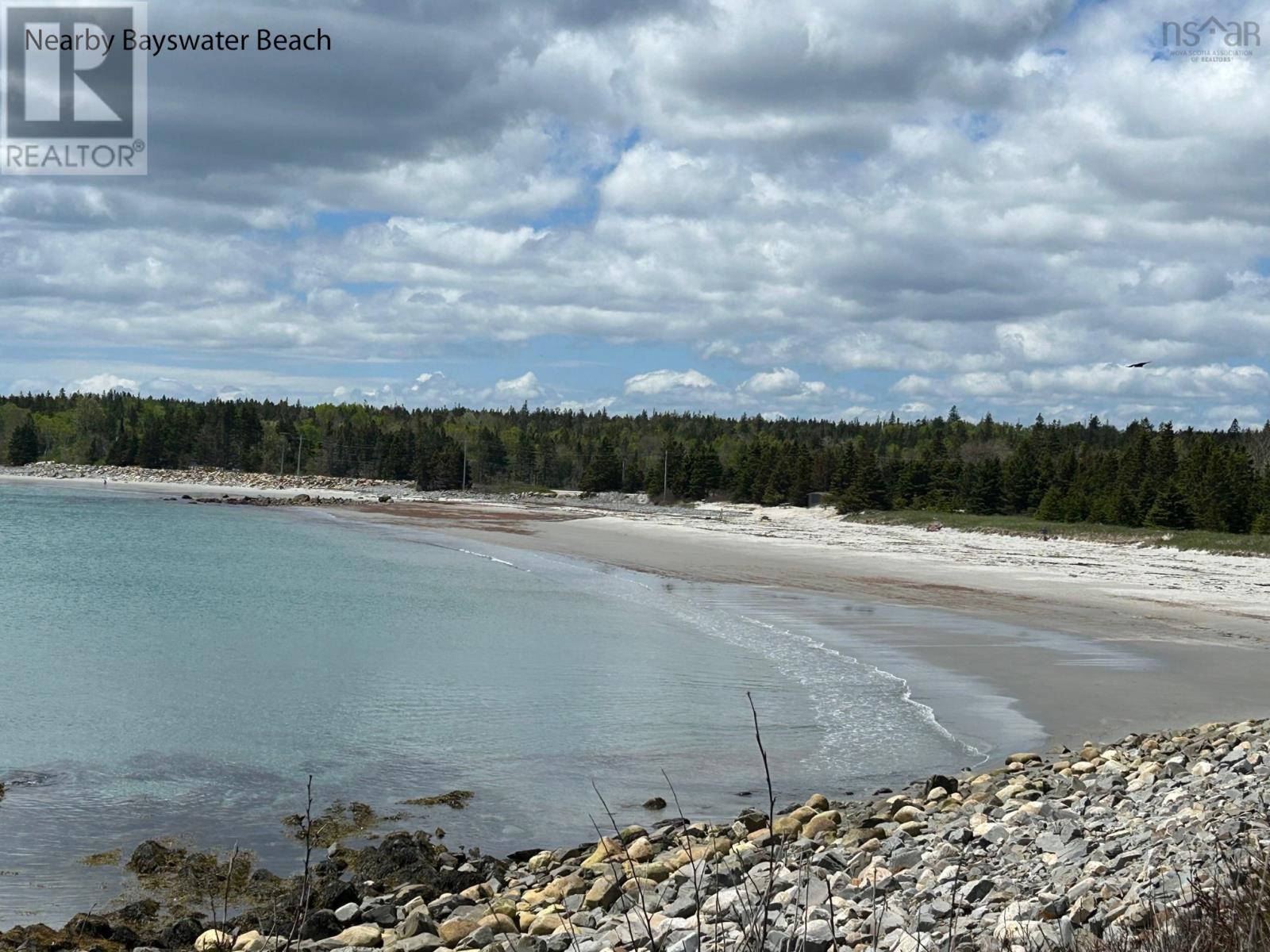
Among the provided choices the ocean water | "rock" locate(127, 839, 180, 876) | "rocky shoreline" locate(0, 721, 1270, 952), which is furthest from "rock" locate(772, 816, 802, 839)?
"rock" locate(127, 839, 180, 876)

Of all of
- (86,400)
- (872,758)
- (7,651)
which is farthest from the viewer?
(86,400)

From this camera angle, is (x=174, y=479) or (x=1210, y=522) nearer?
(x=1210, y=522)

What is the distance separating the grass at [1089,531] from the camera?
47.6 metres

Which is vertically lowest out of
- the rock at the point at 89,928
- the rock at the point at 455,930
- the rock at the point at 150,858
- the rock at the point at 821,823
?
the rock at the point at 150,858

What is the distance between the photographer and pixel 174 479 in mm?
149125

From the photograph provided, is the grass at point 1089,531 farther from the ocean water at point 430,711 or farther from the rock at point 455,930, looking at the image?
the rock at point 455,930

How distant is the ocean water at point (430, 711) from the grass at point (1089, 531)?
2617cm

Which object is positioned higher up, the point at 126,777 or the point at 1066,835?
the point at 1066,835

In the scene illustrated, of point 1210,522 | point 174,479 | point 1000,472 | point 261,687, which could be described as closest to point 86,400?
point 174,479

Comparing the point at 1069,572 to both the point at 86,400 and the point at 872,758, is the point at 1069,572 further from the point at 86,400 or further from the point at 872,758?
the point at 86,400

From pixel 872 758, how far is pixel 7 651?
16.5m

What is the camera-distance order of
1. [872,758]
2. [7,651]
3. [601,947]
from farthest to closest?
[7,651], [872,758], [601,947]

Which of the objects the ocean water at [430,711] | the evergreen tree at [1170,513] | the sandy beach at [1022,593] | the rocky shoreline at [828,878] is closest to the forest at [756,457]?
the evergreen tree at [1170,513]

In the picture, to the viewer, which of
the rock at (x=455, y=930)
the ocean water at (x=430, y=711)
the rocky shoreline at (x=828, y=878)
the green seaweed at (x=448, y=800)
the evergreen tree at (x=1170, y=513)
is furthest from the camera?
the evergreen tree at (x=1170, y=513)
